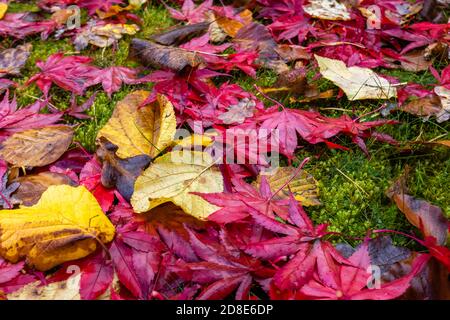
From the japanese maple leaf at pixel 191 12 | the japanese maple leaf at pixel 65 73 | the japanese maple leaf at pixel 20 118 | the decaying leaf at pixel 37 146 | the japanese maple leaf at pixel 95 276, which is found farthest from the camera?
the japanese maple leaf at pixel 191 12

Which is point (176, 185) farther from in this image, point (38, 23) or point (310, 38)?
point (38, 23)

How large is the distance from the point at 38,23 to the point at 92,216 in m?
1.35

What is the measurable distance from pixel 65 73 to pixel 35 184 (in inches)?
24.2

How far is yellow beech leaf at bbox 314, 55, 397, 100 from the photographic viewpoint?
154 cm

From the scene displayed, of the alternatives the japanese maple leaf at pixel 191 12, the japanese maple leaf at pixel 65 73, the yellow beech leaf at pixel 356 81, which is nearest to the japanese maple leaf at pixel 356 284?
the yellow beech leaf at pixel 356 81

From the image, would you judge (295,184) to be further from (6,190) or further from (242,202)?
(6,190)

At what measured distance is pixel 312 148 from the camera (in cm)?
142

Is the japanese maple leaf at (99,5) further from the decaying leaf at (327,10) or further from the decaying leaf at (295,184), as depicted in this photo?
the decaying leaf at (295,184)

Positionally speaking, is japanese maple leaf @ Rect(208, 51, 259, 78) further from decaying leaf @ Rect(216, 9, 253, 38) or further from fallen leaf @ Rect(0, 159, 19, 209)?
Answer: fallen leaf @ Rect(0, 159, 19, 209)

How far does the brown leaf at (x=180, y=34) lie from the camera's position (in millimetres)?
1773

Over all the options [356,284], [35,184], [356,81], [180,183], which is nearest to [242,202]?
[180,183]

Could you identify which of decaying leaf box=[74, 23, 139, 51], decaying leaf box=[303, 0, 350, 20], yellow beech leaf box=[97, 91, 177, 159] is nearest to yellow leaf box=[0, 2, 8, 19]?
decaying leaf box=[74, 23, 139, 51]

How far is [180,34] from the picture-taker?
5.88 feet

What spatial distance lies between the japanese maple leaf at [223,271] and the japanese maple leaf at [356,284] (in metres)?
0.11
